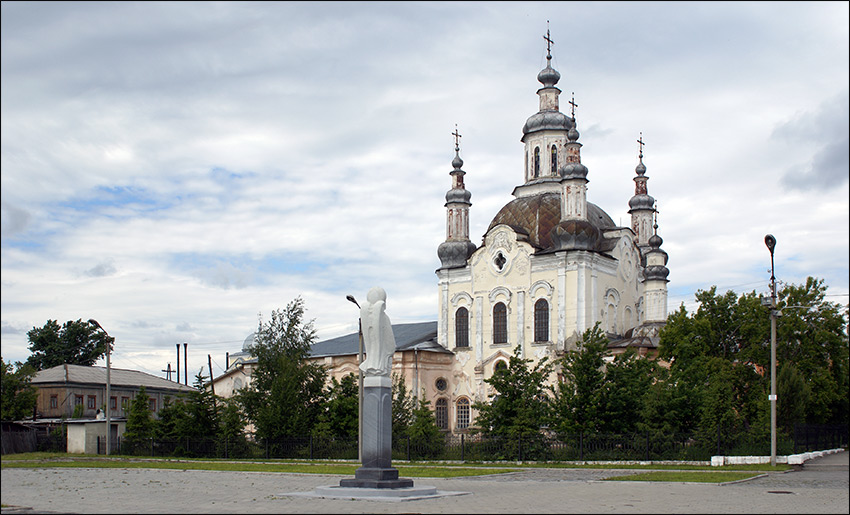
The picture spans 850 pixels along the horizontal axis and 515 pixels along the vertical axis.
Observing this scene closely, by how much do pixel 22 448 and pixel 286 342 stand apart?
90.8 ft

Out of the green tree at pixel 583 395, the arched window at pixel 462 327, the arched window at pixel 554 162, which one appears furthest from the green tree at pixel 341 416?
the arched window at pixel 554 162

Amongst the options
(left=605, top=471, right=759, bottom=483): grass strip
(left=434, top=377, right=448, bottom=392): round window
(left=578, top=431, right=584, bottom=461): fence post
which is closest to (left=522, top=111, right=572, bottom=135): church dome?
(left=434, top=377, right=448, bottom=392): round window

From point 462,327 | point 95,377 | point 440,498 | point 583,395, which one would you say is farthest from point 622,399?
point 95,377

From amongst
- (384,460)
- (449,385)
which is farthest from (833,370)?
(384,460)

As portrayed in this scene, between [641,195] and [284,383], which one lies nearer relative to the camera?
[284,383]

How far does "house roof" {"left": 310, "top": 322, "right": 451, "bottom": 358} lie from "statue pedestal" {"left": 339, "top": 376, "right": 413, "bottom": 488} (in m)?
31.8

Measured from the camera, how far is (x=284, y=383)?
125 ft

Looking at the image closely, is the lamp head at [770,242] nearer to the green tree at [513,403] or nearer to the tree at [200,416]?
the green tree at [513,403]

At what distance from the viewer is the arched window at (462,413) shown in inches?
2060

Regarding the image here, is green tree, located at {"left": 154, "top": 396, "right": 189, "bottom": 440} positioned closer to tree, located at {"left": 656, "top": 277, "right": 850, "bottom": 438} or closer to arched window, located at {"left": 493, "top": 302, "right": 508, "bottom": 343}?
arched window, located at {"left": 493, "top": 302, "right": 508, "bottom": 343}

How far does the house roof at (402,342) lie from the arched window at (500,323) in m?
3.29

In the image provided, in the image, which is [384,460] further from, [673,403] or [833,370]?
[833,370]

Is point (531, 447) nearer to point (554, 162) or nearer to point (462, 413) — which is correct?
point (462, 413)

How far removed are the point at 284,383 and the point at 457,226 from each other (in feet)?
66.1
